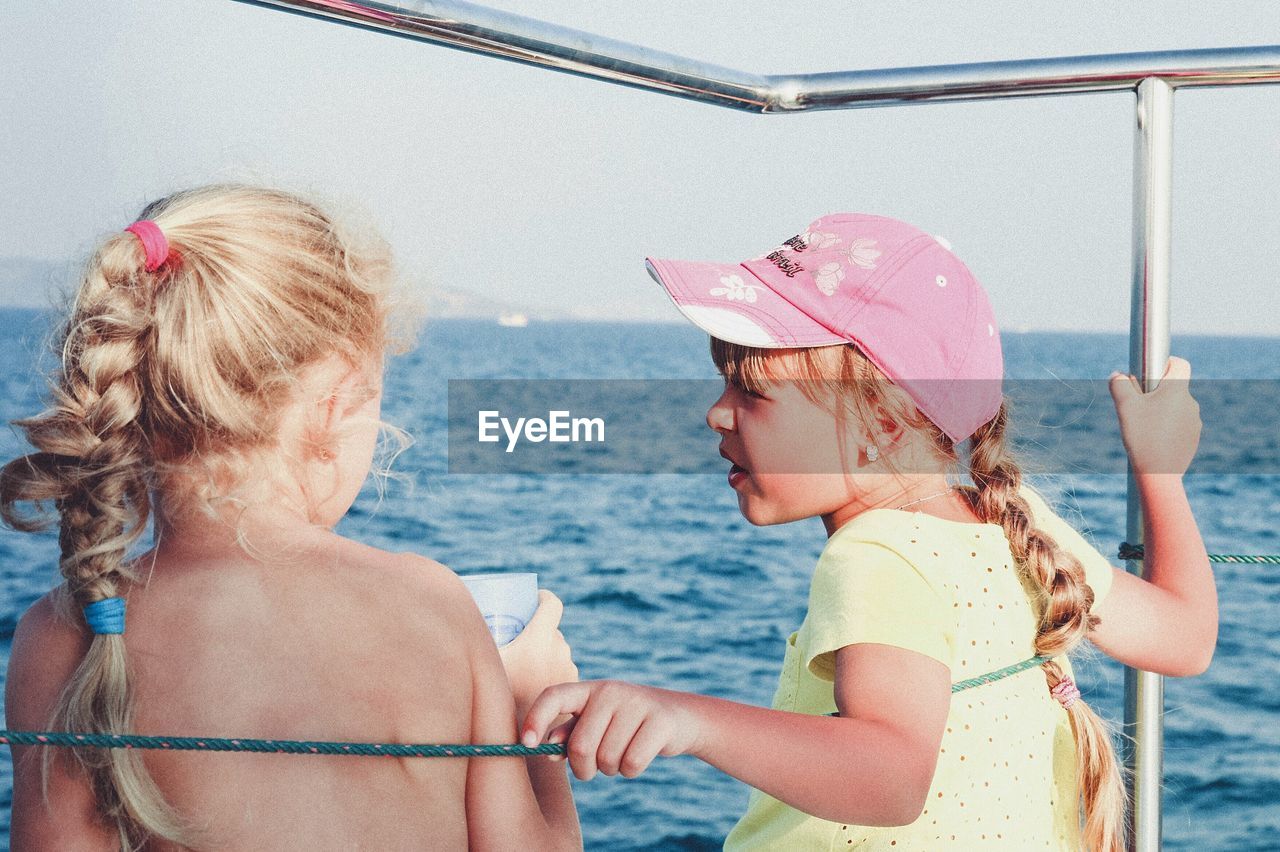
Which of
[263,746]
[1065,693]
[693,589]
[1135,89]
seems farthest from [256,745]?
[693,589]

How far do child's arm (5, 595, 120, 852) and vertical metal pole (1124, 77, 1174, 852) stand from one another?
40.8 inches

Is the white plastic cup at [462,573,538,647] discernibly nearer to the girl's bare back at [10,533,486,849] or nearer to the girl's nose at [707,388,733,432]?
the girl's bare back at [10,533,486,849]

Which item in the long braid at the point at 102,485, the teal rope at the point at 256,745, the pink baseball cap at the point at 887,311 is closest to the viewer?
the teal rope at the point at 256,745

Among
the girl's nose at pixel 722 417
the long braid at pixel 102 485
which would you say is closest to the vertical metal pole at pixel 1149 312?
the girl's nose at pixel 722 417

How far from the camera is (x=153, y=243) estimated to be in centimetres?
106

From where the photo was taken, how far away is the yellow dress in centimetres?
111

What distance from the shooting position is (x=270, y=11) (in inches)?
44.8

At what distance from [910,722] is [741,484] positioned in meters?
0.34

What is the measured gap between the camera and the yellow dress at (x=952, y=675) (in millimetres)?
1106

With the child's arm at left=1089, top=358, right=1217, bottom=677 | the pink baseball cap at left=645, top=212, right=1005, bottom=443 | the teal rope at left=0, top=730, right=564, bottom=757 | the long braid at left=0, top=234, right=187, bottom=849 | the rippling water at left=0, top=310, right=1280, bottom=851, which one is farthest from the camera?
the rippling water at left=0, top=310, right=1280, bottom=851

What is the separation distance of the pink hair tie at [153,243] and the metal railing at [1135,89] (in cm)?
41

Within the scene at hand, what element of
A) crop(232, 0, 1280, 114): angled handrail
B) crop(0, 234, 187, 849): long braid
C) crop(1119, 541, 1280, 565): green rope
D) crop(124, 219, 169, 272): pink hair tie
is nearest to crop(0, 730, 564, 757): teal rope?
crop(0, 234, 187, 849): long braid

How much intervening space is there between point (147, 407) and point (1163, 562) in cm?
103

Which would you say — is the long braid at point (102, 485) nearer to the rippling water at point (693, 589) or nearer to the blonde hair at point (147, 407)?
the blonde hair at point (147, 407)
